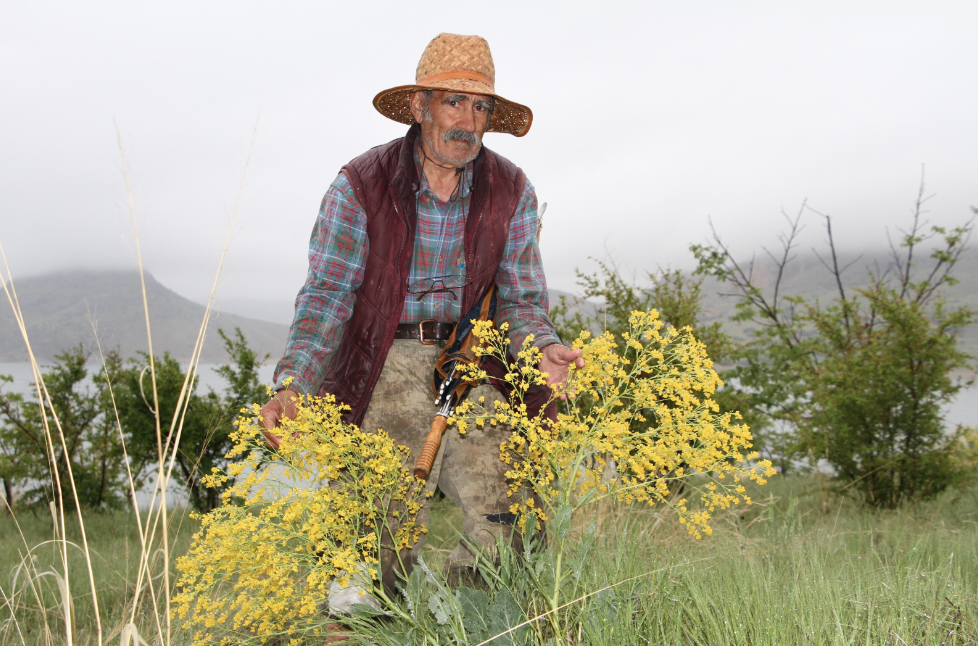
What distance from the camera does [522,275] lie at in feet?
9.82

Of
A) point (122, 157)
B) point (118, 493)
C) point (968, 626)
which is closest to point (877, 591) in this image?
point (968, 626)

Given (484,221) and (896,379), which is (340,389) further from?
(896,379)

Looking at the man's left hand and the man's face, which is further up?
the man's face

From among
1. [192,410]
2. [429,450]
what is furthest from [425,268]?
[192,410]

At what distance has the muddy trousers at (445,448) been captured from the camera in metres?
2.57

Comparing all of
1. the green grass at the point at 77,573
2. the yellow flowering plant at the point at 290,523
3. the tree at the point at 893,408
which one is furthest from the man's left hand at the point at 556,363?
the tree at the point at 893,408

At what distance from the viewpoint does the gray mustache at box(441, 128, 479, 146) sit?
2770 millimetres

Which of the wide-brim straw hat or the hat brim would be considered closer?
the wide-brim straw hat

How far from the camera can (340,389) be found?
2738 mm

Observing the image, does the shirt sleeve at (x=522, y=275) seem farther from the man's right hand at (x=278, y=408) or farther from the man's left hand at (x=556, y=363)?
the man's right hand at (x=278, y=408)

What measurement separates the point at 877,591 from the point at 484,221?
2.03m

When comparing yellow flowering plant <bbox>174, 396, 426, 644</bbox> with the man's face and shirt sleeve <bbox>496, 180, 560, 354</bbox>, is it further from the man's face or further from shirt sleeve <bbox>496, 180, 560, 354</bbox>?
the man's face

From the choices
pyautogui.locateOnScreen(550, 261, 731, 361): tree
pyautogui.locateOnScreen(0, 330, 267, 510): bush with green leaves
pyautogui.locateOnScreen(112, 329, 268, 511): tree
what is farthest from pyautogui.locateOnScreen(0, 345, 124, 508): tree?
pyautogui.locateOnScreen(550, 261, 731, 361): tree

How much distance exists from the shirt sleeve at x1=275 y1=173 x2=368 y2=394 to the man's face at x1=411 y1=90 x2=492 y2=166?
0.44 m
